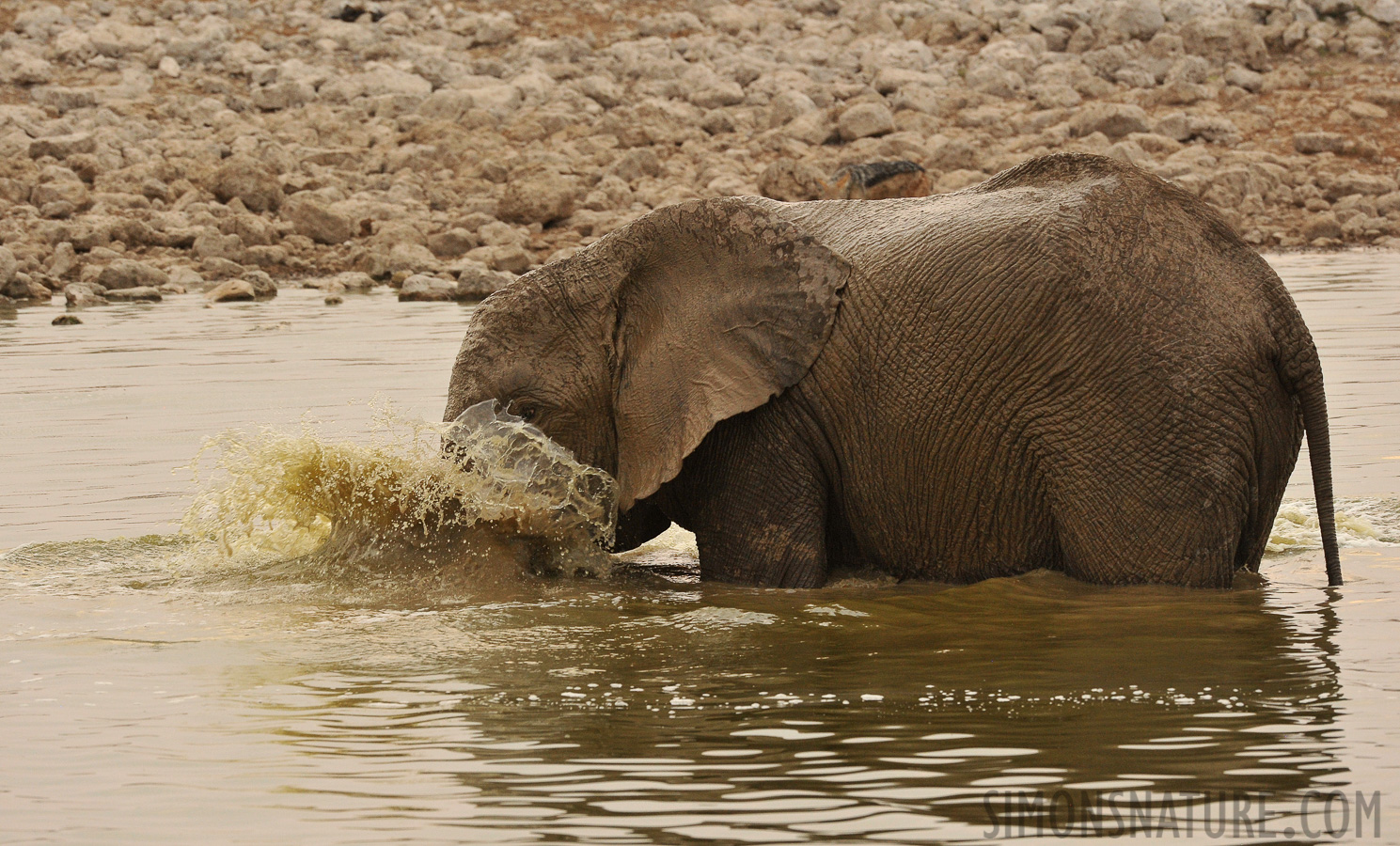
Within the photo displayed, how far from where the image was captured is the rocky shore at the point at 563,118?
22844 mm

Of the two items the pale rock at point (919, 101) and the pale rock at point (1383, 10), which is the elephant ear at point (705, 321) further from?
the pale rock at point (1383, 10)

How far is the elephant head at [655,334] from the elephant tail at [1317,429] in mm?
1682

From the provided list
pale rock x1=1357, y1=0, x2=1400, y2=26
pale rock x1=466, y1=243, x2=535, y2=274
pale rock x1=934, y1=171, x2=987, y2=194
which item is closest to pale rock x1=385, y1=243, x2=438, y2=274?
pale rock x1=466, y1=243, x2=535, y2=274

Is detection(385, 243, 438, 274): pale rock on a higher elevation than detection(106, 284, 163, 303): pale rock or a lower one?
higher

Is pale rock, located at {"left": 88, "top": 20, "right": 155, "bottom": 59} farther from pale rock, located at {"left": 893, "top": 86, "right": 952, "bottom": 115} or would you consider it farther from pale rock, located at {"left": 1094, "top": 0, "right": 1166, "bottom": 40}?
pale rock, located at {"left": 1094, "top": 0, "right": 1166, "bottom": 40}

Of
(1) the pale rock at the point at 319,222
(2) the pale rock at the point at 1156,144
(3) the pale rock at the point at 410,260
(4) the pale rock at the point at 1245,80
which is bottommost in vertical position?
(3) the pale rock at the point at 410,260

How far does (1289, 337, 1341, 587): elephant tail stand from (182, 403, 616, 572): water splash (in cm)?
264

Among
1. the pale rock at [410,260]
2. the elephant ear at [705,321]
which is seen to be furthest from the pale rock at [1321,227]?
the elephant ear at [705,321]

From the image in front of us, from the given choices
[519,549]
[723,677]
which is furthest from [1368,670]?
[519,549]

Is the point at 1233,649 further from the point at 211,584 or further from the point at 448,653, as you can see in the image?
the point at 211,584

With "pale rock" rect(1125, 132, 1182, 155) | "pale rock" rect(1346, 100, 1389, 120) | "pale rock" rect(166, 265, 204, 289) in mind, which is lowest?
"pale rock" rect(166, 265, 204, 289)

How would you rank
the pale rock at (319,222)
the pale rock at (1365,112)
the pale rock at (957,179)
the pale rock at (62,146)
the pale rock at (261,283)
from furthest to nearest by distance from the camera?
the pale rock at (1365,112) → the pale rock at (62,146) → the pale rock at (957,179) → the pale rock at (319,222) → the pale rock at (261,283)

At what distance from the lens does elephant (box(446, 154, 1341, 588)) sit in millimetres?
6211

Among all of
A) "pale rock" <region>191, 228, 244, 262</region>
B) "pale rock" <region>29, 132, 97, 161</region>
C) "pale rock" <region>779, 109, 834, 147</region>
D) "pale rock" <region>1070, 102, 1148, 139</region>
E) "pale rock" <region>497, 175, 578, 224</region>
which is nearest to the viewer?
"pale rock" <region>191, 228, 244, 262</region>
